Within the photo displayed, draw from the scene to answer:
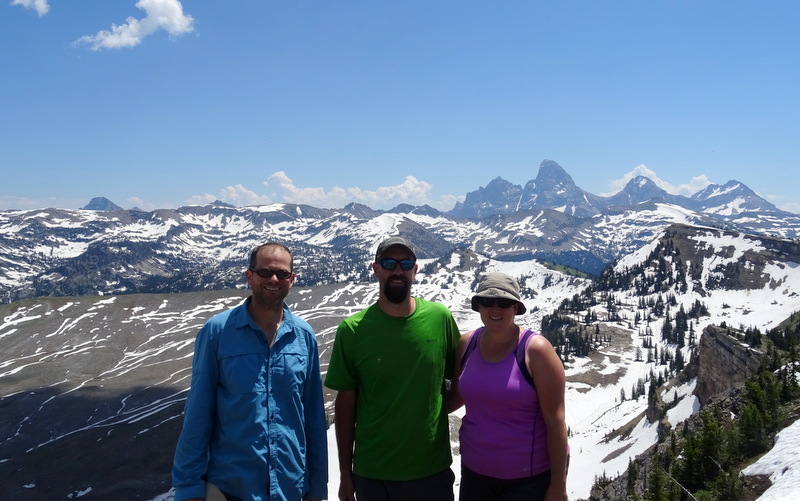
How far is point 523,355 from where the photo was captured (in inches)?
262

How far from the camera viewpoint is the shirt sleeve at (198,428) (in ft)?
20.7

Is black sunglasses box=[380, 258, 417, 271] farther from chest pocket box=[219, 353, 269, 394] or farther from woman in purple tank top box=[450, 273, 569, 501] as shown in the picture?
chest pocket box=[219, 353, 269, 394]

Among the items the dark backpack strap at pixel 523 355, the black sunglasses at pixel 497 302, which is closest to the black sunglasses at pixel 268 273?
the black sunglasses at pixel 497 302

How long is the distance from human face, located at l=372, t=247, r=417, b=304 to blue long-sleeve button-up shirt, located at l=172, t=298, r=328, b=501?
5.31ft

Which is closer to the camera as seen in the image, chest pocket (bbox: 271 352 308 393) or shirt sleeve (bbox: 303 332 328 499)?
chest pocket (bbox: 271 352 308 393)

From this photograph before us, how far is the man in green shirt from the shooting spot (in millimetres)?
7086

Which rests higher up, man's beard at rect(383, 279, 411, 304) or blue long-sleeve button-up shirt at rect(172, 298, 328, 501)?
man's beard at rect(383, 279, 411, 304)

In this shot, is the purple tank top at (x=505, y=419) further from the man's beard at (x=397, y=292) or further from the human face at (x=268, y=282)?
the human face at (x=268, y=282)

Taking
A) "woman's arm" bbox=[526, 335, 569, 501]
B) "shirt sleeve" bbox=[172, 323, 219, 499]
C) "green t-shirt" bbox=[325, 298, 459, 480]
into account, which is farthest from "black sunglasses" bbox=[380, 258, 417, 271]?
"shirt sleeve" bbox=[172, 323, 219, 499]

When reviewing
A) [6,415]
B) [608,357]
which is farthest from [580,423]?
[6,415]

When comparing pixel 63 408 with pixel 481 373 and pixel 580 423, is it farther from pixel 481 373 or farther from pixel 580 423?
pixel 481 373

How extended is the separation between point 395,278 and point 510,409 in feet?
8.45

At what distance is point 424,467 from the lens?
23.5ft

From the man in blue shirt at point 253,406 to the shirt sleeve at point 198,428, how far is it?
0.01 metres
